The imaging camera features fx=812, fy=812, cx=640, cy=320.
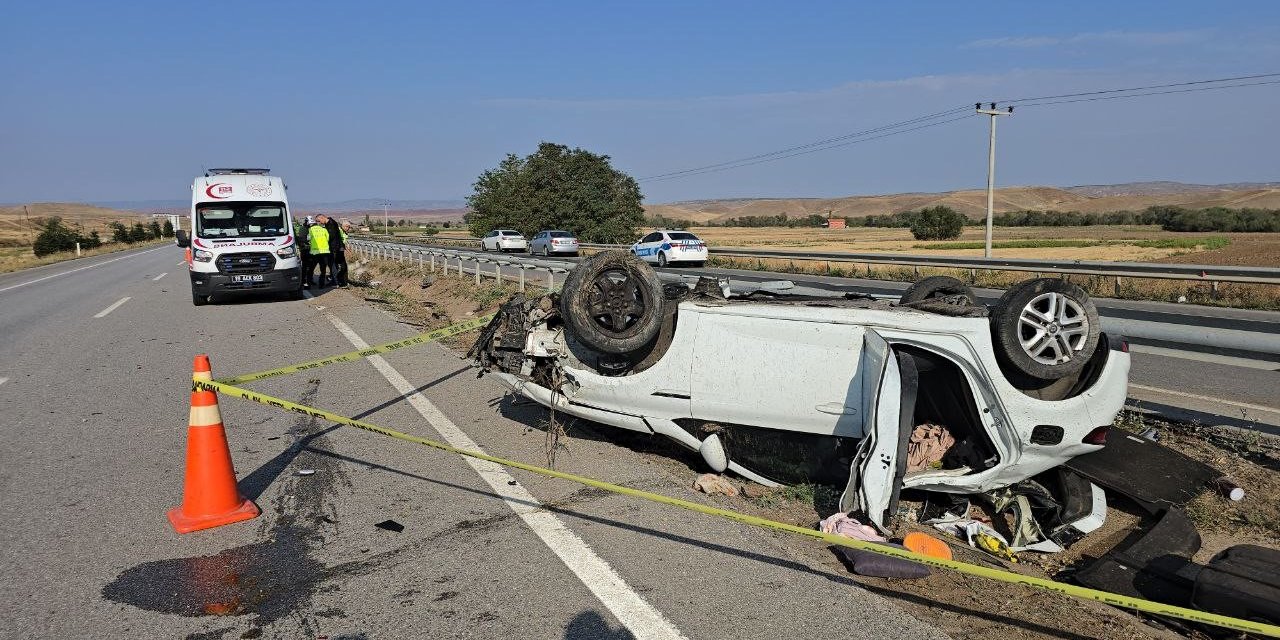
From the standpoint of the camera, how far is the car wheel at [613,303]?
17.3ft

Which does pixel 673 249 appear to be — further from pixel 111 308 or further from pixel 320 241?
pixel 111 308

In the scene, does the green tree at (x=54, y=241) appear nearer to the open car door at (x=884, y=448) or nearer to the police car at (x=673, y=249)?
the police car at (x=673, y=249)

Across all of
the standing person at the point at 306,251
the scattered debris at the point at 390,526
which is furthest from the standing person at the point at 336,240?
the scattered debris at the point at 390,526

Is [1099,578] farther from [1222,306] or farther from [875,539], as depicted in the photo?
[1222,306]

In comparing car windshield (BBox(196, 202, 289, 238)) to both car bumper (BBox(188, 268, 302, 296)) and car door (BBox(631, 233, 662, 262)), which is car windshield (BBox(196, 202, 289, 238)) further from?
car door (BBox(631, 233, 662, 262))

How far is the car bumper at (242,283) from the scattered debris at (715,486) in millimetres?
13491

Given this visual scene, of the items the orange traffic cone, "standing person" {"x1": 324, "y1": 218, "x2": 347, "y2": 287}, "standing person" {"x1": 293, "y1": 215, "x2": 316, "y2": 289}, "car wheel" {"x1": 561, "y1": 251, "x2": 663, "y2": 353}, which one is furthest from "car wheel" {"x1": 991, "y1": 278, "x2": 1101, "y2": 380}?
"standing person" {"x1": 324, "y1": 218, "x2": 347, "y2": 287}

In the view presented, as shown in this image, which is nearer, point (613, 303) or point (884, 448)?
point (884, 448)

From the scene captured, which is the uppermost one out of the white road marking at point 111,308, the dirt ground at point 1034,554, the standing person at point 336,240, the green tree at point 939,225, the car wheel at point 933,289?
the green tree at point 939,225

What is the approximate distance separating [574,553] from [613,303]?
196 centimetres

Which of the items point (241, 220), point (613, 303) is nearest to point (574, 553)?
point (613, 303)

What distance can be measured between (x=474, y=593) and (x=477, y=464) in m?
1.87

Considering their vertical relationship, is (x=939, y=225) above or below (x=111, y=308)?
above

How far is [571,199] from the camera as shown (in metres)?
56.9
